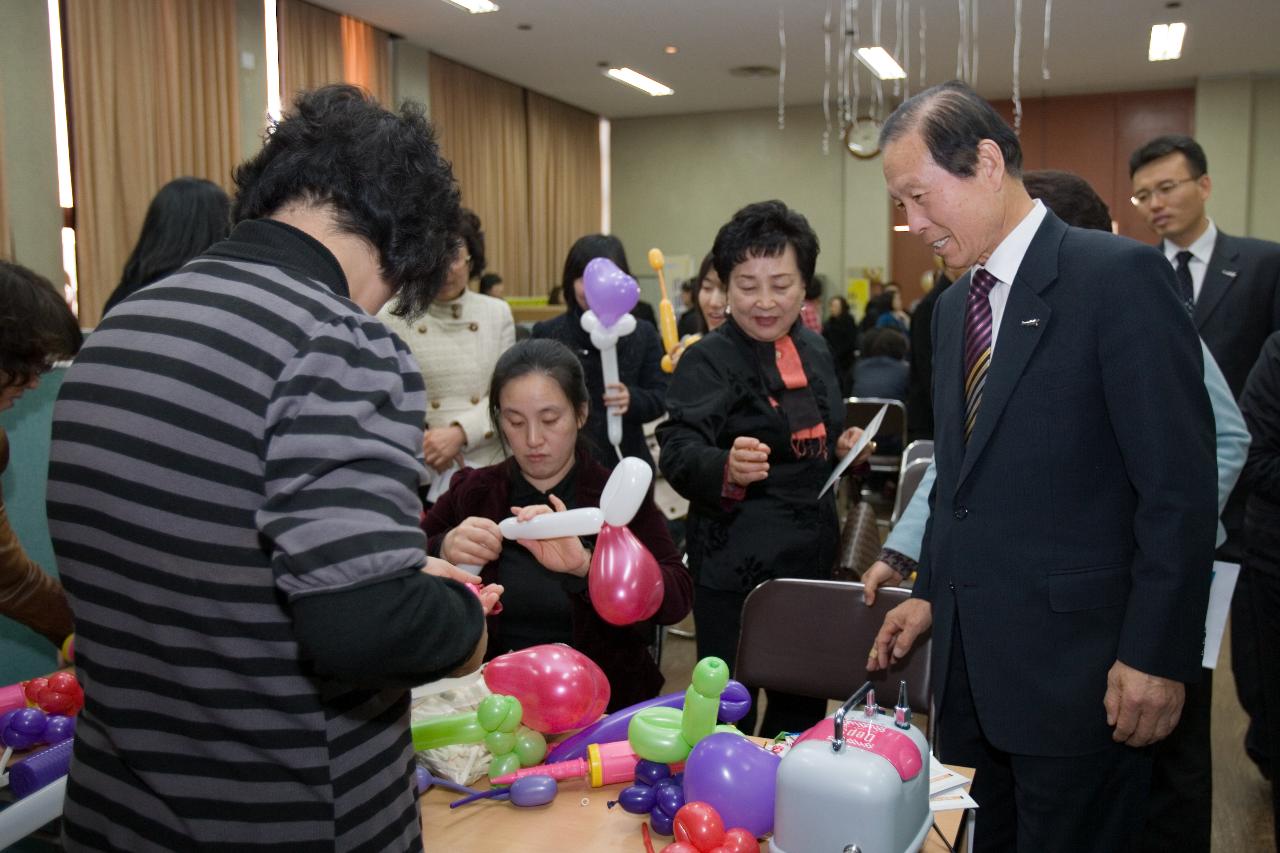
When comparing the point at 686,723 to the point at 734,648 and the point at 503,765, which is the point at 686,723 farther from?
the point at 734,648

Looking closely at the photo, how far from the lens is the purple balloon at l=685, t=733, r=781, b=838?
1.22m

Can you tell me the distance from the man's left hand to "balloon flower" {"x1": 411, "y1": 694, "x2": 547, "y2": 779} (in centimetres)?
84

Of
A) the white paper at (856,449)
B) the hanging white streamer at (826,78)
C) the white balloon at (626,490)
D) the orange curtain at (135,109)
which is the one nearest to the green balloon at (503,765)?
the white balloon at (626,490)

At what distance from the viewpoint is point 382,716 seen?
1.03 meters

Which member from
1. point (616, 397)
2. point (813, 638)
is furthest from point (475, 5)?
point (813, 638)

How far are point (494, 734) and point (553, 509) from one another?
19.8 inches

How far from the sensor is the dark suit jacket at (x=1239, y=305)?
2865mm

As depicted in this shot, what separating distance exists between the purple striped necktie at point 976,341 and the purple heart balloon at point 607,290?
154 centimetres

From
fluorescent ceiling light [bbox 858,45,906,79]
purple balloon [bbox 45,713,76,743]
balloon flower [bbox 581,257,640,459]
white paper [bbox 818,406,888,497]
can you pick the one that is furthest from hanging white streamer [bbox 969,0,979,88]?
purple balloon [bbox 45,713,76,743]

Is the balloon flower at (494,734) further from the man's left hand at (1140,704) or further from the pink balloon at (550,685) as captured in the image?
the man's left hand at (1140,704)

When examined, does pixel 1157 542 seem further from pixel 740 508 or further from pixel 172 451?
pixel 172 451

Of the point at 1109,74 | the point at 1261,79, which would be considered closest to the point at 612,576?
the point at 1109,74

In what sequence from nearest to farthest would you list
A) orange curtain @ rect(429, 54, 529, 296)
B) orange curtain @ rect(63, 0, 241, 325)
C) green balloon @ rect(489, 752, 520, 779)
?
green balloon @ rect(489, 752, 520, 779) → orange curtain @ rect(63, 0, 241, 325) → orange curtain @ rect(429, 54, 529, 296)

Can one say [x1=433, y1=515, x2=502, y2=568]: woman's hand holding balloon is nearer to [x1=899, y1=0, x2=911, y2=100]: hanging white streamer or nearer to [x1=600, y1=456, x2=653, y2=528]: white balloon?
[x1=600, y1=456, x2=653, y2=528]: white balloon
